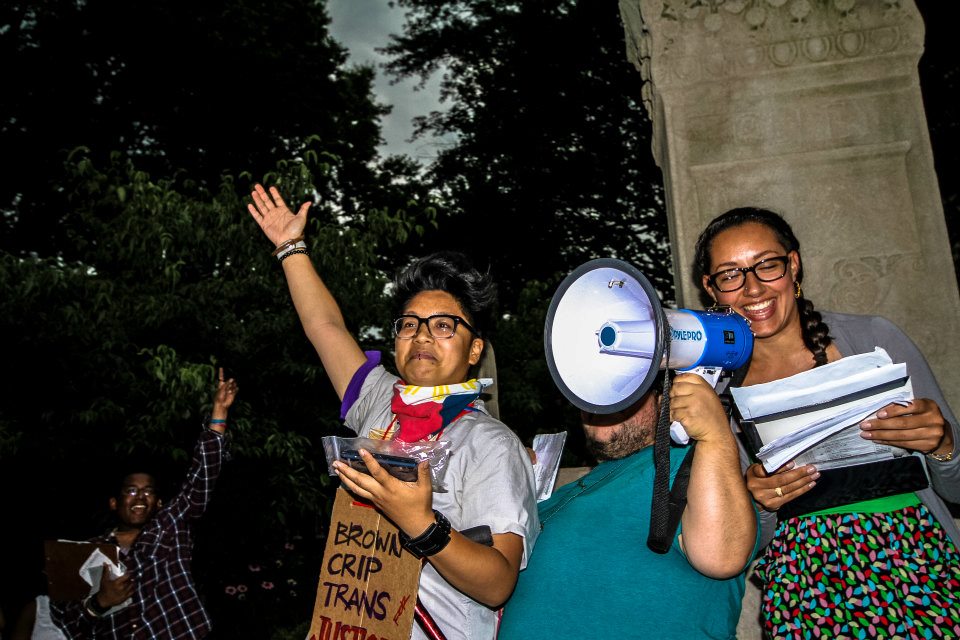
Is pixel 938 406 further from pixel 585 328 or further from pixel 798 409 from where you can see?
pixel 585 328

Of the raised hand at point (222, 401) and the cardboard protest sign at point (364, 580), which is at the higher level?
the raised hand at point (222, 401)

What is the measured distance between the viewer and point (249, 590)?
807 cm

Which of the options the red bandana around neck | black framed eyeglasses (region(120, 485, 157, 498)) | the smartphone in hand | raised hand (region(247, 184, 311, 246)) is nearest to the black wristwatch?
the smartphone in hand

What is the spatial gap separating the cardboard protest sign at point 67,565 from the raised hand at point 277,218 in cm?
230

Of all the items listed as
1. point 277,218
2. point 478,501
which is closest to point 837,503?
point 478,501

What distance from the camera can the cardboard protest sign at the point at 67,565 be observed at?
410cm

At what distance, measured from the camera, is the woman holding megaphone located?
5.68ft

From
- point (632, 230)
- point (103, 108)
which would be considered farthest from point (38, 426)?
point (632, 230)

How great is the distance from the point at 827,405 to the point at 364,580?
3.93 feet

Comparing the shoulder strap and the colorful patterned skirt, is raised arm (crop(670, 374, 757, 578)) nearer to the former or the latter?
the shoulder strap

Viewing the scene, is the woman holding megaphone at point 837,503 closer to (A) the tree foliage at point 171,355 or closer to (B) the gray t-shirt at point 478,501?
(B) the gray t-shirt at point 478,501

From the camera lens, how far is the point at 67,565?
13.5 feet

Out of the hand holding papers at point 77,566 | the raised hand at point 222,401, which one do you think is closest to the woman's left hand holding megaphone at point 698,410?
the raised hand at point 222,401

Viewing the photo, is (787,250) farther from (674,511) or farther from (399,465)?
(399,465)
